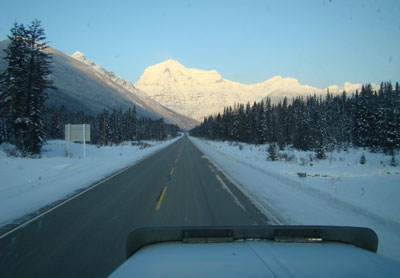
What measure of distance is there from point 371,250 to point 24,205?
8.72 metres

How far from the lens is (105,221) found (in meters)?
5.66

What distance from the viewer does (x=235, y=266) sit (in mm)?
2217

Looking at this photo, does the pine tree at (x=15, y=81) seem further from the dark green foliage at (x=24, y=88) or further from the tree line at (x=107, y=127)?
the tree line at (x=107, y=127)

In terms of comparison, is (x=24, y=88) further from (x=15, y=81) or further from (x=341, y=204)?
(x=341, y=204)

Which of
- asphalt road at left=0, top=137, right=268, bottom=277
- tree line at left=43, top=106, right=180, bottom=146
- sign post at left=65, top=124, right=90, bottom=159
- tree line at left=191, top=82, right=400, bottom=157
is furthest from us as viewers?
tree line at left=43, top=106, right=180, bottom=146

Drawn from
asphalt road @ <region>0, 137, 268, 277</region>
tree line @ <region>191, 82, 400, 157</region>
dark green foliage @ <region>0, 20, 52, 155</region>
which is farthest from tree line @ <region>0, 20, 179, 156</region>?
tree line @ <region>191, 82, 400, 157</region>

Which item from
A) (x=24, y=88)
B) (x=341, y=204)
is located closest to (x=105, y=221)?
(x=341, y=204)

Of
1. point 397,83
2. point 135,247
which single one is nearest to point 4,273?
point 135,247

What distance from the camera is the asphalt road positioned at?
144 inches

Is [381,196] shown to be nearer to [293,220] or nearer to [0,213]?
[293,220]

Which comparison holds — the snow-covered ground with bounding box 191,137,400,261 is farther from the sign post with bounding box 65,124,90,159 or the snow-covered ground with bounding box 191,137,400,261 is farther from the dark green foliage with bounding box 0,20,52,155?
the dark green foliage with bounding box 0,20,52,155

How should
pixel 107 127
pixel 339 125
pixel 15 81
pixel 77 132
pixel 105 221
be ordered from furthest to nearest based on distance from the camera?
pixel 107 127 → pixel 339 125 → pixel 15 81 → pixel 77 132 → pixel 105 221

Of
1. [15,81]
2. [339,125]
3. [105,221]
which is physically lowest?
[105,221]

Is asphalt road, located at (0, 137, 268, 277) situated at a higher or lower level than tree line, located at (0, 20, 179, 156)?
lower
